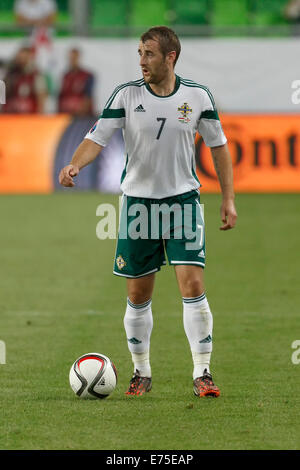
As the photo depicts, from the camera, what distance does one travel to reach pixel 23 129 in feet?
60.7

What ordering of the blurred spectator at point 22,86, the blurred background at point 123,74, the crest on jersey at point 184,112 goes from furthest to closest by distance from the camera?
the blurred spectator at point 22,86, the blurred background at point 123,74, the crest on jersey at point 184,112

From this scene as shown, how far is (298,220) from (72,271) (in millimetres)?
4996

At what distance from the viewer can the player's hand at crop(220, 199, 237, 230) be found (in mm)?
6168

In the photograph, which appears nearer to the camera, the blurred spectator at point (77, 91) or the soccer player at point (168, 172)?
the soccer player at point (168, 172)

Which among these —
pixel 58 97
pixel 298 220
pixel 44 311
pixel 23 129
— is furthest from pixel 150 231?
Answer: pixel 58 97

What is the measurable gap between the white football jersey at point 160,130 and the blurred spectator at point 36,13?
18698mm

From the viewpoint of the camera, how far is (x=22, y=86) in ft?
71.5

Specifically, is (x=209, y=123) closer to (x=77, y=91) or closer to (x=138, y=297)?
(x=138, y=297)

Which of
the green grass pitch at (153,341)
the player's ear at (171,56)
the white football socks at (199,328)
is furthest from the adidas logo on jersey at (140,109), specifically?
the green grass pitch at (153,341)

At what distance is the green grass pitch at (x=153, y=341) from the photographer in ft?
17.4

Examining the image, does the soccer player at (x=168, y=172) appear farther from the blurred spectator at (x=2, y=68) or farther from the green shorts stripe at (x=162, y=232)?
the blurred spectator at (x=2, y=68)

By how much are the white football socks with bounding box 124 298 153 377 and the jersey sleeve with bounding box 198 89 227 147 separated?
107cm

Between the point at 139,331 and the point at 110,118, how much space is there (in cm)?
131
